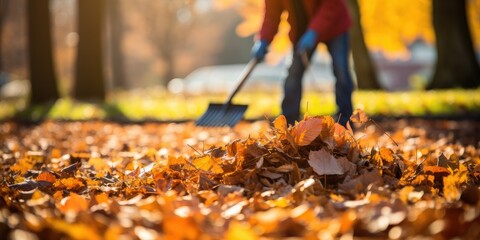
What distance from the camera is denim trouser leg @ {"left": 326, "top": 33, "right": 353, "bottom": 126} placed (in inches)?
235

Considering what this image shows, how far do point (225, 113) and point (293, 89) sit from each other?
811mm

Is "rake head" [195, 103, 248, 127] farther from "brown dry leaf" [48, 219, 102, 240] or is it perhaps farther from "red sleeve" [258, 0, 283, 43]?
"brown dry leaf" [48, 219, 102, 240]

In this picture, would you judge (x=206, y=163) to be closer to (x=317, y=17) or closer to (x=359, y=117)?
(x=359, y=117)

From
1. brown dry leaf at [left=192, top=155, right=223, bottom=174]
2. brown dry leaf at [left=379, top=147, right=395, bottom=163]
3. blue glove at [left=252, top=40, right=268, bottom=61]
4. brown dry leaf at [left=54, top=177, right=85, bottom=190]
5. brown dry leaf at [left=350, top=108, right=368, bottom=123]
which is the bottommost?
brown dry leaf at [left=54, top=177, right=85, bottom=190]

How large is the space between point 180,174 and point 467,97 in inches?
334

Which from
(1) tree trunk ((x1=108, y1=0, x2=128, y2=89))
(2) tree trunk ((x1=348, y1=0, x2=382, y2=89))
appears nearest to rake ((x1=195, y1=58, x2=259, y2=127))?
(2) tree trunk ((x1=348, y1=0, x2=382, y2=89))

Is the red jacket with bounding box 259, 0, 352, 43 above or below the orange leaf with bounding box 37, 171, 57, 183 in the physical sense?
above

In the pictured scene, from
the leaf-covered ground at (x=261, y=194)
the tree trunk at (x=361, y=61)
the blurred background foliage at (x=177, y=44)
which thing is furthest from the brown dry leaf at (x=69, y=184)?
the tree trunk at (x=361, y=61)

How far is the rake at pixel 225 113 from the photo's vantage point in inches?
211

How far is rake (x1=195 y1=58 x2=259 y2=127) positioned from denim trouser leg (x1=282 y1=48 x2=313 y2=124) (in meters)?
0.43

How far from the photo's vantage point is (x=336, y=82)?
6.12 meters

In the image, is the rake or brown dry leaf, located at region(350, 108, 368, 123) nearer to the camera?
brown dry leaf, located at region(350, 108, 368, 123)

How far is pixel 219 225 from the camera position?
2391 millimetres

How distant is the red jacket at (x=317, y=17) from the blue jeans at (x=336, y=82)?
0.38 feet
